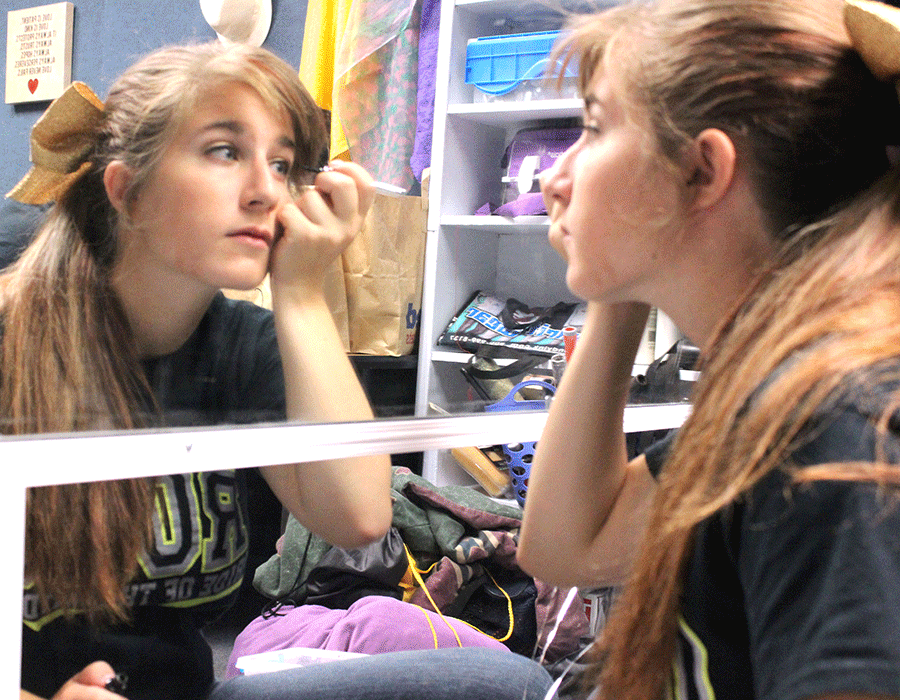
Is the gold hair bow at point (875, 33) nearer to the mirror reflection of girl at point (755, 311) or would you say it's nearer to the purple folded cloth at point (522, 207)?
the mirror reflection of girl at point (755, 311)

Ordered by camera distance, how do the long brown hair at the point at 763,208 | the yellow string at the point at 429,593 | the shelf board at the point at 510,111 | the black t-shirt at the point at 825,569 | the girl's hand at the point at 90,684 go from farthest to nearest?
the yellow string at the point at 429,593 < the shelf board at the point at 510,111 < the girl's hand at the point at 90,684 < the long brown hair at the point at 763,208 < the black t-shirt at the point at 825,569

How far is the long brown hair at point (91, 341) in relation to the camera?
581 millimetres

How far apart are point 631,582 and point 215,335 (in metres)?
0.38

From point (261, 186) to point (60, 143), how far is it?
0.15m

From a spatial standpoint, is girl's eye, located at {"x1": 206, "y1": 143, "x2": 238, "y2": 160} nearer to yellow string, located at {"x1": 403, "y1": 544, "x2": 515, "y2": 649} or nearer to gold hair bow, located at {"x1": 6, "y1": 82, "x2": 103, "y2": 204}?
gold hair bow, located at {"x1": 6, "y1": 82, "x2": 103, "y2": 204}

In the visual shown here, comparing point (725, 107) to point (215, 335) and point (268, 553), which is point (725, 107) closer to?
point (215, 335)

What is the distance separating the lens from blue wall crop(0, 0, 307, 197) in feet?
1.87

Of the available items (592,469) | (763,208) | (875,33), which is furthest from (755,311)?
(592,469)

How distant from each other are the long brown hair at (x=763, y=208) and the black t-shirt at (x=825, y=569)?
0.14 ft

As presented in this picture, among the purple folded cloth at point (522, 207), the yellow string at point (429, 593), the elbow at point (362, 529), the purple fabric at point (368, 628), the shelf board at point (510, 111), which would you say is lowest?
the yellow string at point (429, 593)

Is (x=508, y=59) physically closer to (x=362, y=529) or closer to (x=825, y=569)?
(x=362, y=529)

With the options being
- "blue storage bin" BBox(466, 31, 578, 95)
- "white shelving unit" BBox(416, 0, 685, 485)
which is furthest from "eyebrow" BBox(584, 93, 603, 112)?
"blue storage bin" BBox(466, 31, 578, 95)

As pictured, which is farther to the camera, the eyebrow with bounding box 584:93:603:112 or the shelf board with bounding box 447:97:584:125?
the shelf board with bounding box 447:97:584:125

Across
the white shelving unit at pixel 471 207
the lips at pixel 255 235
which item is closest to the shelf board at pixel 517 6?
the white shelving unit at pixel 471 207
